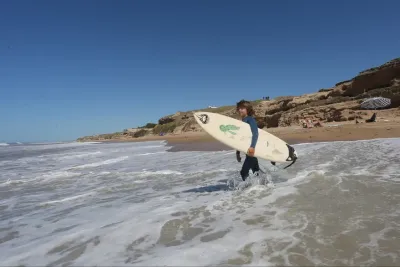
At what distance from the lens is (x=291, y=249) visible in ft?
9.46

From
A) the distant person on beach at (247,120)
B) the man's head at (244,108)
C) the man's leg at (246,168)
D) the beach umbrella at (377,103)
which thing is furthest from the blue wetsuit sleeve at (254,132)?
the beach umbrella at (377,103)

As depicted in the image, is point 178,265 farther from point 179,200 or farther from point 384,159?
point 384,159

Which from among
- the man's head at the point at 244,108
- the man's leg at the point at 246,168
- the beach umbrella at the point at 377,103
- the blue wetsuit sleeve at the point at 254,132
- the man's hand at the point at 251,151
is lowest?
the man's leg at the point at 246,168

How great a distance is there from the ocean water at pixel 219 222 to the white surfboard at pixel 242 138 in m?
0.52

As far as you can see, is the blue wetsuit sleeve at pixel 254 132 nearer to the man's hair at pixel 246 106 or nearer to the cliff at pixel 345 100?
the man's hair at pixel 246 106

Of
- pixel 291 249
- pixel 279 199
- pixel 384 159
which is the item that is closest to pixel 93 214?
pixel 279 199

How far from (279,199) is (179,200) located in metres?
1.80

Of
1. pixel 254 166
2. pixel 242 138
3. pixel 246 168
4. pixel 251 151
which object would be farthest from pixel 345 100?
pixel 251 151

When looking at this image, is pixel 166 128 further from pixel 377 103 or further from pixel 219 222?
pixel 219 222

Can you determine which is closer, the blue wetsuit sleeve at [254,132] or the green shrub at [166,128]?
the blue wetsuit sleeve at [254,132]

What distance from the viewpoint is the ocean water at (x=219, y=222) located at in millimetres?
2904

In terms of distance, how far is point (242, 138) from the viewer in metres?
6.46

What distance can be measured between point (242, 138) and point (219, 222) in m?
2.86

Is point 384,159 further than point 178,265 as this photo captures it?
Yes
